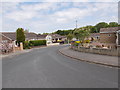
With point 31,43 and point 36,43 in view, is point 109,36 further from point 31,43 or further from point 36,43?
point 31,43

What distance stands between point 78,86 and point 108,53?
31.5ft

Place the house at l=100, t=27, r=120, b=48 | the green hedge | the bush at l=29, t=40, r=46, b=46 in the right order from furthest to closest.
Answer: the bush at l=29, t=40, r=46, b=46
the green hedge
the house at l=100, t=27, r=120, b=48

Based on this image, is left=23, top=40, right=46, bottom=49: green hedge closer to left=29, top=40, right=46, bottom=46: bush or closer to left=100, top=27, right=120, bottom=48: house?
left=29, top=40, right=46, bottom=46: bush

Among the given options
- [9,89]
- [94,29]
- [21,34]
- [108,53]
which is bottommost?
[9,89]

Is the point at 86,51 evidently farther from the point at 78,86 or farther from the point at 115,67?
the point at 78,86

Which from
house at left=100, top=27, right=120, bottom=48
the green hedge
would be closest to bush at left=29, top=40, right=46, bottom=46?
the green hedge

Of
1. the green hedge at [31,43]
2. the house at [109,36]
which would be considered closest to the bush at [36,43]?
the green hedge at [31,43]

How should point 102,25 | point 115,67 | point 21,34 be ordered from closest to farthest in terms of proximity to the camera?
point 115,67 < point 21,34 < point 102,25

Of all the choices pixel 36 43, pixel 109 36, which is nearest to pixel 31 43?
pixel 36 43

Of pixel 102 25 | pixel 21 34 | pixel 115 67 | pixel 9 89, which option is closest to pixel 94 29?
pixel 102 25

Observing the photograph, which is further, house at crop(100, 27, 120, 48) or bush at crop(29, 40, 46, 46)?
bush at crop(29, 40, 46, 46)

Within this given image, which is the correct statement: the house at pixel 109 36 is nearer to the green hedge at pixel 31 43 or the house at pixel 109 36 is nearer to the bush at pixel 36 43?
the green hedge at pixel 31 43

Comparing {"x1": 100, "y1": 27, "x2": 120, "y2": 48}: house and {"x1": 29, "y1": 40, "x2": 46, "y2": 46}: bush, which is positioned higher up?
{"x1": 100, "y1": 27, "x2": 120, "y2": 48}: house

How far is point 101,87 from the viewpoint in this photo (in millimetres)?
5359
